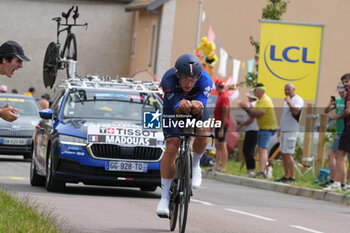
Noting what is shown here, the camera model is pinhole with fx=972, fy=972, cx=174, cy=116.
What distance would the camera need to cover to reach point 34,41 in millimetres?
11453

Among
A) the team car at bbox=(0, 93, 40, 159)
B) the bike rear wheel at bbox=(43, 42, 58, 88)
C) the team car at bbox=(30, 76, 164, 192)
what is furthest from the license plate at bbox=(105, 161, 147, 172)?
the team car at bbox=(0, 93, 40, 159)

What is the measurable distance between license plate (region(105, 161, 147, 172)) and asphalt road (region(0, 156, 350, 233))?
1.46 feet

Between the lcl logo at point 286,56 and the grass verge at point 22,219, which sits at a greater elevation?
the lcl logo at point 286,56

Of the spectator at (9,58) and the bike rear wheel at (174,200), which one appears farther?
the bike rear wheel at (174,200)

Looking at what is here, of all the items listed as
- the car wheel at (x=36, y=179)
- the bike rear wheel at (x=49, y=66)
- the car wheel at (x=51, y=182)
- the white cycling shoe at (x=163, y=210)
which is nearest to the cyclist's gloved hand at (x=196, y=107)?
the white cycling shoe at (x=163, y=210)

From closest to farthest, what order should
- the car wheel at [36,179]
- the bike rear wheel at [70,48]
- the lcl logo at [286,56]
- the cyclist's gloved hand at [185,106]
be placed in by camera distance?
the cyclist's gloved hand at [185,106] → the bike rear wheel at [70,48] → the car wheel at [36,179] → the lcl logo at [286,56]

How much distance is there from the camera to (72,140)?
14.6 meters

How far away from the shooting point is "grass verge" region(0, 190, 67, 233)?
812cm

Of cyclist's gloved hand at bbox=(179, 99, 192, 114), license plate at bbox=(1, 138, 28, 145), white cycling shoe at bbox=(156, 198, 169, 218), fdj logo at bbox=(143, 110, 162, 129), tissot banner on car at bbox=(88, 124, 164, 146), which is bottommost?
license plate at bbox=(1, 138, 28, 145)

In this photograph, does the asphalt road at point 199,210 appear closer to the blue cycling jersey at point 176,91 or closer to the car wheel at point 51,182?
the car wheel at point 51,182

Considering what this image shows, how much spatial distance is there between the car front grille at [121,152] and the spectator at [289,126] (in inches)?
225

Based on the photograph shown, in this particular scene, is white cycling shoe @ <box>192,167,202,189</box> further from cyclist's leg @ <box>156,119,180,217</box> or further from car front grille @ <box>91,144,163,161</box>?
car front grille @ <box>91,144,163,161</box>

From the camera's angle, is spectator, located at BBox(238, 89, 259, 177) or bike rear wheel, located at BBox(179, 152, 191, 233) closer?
bike rear wheel, located at BBox(179, 152, 191, 233)

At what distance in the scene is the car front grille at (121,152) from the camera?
1448 centimetres
